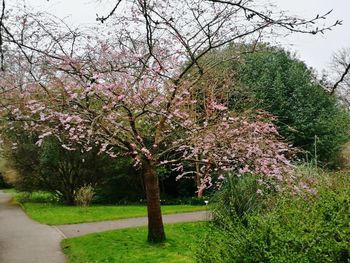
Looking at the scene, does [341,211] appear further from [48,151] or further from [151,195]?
[48,151]

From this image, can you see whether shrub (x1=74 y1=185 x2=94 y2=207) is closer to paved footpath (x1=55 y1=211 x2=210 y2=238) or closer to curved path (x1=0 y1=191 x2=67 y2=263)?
curved path (x1=0 y1=191 x2=67 y2=263)

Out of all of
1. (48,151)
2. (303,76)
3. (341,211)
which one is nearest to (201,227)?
(341,211)

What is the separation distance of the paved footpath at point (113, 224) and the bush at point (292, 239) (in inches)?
296

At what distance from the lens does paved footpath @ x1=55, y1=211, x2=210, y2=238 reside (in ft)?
37.6

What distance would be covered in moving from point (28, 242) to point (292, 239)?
8.06m

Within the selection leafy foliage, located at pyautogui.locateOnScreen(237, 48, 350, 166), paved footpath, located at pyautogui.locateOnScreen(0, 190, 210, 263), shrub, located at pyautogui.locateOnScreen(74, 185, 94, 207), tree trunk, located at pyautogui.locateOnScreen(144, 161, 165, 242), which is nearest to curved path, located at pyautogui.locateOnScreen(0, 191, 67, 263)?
paved footpath, located at pyautogui.locateOnScreen(0, 190, 210, 263)

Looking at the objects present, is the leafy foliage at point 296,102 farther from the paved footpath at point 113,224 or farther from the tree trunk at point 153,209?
the tree trunk at point 153,209

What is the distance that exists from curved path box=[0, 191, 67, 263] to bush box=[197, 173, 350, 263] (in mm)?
5137

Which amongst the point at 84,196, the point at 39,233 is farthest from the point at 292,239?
the point at 84,196

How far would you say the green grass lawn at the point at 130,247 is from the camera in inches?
317

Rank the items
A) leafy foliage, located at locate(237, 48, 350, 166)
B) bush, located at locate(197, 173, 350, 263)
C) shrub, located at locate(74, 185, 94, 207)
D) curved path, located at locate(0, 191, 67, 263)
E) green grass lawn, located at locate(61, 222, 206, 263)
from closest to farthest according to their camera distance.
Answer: bush, located at locate(197, 173, 350, 263) < green grass lawn, located at locate(61, 222, 206, 263) < curved path, located at locate(0, 191, 67, 263) < shrub, located at locate(74, 185, 94, 207) < leafy foliage, located at locate(237, 48, 350, 166)

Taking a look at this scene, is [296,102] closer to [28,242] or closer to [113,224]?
[113,224]

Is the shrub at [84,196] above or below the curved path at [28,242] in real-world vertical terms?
above

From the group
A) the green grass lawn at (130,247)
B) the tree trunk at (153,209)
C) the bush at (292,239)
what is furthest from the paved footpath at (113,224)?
the bush at (292,239)
